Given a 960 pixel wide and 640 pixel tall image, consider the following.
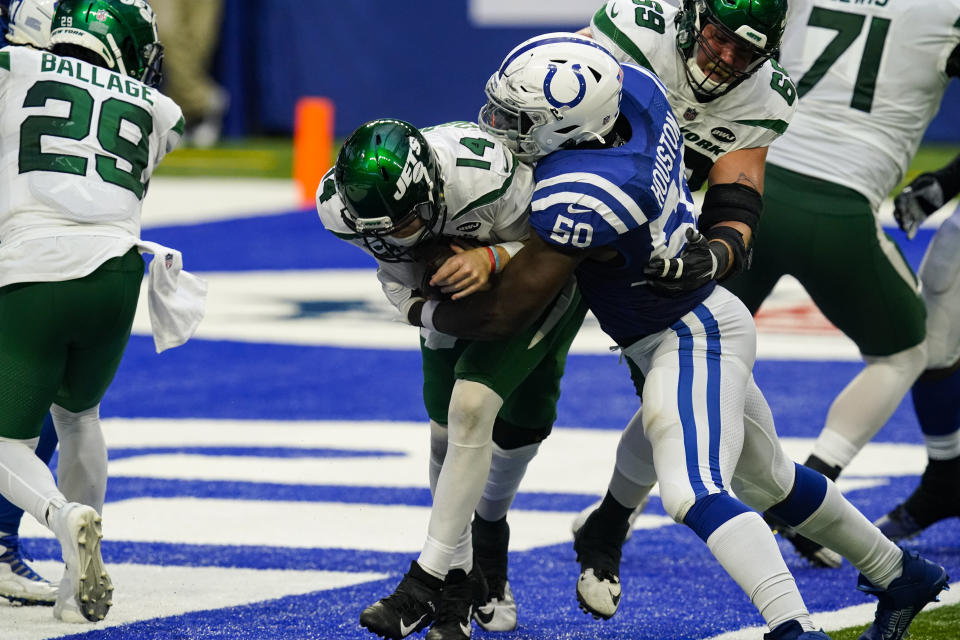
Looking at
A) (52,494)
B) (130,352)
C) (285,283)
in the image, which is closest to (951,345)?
(52,494)

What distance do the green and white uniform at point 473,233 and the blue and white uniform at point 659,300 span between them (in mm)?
100

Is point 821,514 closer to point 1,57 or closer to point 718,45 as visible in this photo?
point 718,45

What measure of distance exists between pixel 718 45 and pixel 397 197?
94cm

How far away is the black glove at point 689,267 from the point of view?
344 centimetres

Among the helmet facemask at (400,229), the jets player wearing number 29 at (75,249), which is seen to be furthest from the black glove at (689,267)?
the jets player wearing number 29 at (75,249)

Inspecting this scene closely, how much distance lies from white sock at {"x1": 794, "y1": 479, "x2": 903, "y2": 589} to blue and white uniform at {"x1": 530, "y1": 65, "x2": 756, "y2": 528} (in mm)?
304

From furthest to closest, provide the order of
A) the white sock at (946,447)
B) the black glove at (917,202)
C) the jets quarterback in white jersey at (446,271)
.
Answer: the black glove at (917,202)
the white sock at (946,447)
the jets quarterback in white jersey at (446,271)

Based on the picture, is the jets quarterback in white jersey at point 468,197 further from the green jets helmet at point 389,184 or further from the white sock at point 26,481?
the white sock at point 26,481

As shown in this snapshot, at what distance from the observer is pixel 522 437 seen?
3.98 metres

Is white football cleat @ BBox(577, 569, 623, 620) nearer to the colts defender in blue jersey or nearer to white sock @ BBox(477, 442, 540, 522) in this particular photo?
the colts defender in blue jersey

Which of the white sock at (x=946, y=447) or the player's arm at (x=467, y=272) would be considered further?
the white sock at (x=946, y=447)

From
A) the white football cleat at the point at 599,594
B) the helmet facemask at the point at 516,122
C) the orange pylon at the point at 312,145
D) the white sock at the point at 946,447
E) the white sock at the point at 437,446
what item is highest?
the helmet facemask at the point at 516,122

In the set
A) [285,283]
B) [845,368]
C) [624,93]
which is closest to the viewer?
[624,93]

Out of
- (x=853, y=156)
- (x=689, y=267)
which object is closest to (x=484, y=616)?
(x=689, y=267)
